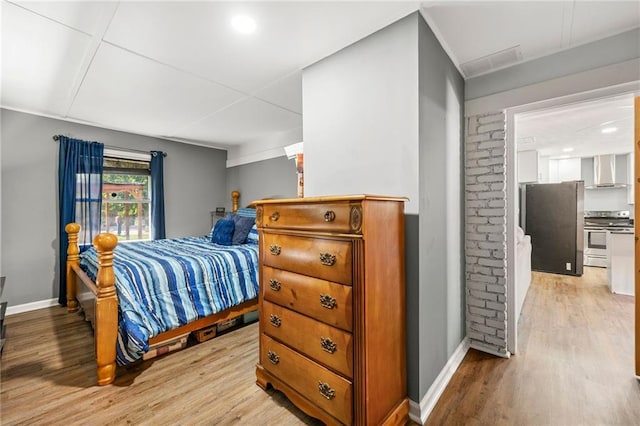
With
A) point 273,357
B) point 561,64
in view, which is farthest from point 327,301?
point 561,64

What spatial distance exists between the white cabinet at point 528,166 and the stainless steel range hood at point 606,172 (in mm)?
1587

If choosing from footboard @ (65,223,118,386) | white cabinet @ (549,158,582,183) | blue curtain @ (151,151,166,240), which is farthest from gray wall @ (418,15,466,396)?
white cabinet @ (549,158,582,183)

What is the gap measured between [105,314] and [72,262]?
2.00m

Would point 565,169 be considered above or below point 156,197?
above

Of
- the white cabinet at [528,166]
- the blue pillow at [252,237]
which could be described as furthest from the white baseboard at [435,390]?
the white cabinet at [528,166]

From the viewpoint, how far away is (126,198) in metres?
4.30

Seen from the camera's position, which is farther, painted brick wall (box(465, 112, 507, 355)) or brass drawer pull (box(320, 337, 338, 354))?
painted brick wall (box(465, 112, 507, 355))

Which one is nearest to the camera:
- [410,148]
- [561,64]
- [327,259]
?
[327,259]

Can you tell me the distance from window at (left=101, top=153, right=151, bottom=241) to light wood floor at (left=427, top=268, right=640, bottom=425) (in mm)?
4670

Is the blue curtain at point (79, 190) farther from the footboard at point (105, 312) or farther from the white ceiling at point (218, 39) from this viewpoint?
the footboard at point (105, 312)

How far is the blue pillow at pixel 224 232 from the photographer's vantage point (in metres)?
3.39

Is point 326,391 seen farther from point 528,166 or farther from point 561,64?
point 528,166

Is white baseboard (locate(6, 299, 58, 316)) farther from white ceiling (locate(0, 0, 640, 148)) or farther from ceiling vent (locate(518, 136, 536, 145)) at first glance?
ceiling vent (locate(518, 136, 536, 145))

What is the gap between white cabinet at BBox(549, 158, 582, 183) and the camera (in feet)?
19.2
